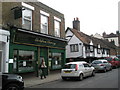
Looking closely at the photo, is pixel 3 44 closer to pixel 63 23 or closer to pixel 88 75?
pixel 88 75

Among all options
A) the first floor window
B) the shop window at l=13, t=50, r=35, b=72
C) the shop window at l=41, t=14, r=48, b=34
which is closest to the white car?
the shop window at l=13, t=50, r=35, b=72

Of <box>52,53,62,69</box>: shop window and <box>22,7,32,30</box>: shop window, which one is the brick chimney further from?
<box>22,7,32,30</box>: shop window

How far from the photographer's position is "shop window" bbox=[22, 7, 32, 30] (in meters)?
14.0

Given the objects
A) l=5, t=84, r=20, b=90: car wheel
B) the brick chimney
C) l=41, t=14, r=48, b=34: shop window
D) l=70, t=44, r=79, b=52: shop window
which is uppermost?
the brick chimney

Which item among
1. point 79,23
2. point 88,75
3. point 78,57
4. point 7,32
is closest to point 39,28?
point 7,32

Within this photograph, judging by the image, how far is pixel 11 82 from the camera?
721 centimetres

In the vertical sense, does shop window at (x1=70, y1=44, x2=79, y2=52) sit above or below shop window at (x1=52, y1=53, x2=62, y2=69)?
above

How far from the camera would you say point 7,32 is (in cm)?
1204

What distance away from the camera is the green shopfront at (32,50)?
12703mm

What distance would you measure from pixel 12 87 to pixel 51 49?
1024 centimetres

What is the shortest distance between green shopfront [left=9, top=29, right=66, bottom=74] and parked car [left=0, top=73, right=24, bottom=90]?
4993 millimetres

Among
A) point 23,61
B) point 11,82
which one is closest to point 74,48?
point 23,61

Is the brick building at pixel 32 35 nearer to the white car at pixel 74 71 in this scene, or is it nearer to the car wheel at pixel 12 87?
the white car at pixel 74 71

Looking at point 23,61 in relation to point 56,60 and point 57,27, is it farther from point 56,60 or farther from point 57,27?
point 57,27
